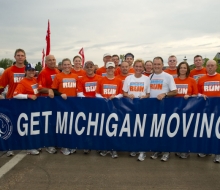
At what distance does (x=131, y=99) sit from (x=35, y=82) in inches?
87.8

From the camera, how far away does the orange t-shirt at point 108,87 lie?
17.0 feet

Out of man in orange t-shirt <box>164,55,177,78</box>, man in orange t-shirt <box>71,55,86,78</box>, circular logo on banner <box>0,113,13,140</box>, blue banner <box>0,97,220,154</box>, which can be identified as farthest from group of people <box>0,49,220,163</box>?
man in orange t-shirt <box>164,55,177,78</box>

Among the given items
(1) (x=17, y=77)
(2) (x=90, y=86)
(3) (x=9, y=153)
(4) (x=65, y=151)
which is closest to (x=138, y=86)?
(2) (x=90, y=86)

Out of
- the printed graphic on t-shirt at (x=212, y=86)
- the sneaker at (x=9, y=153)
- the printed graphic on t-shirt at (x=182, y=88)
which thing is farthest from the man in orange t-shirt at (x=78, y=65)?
the printed graphic on t-shirt at (x=212, y=86)

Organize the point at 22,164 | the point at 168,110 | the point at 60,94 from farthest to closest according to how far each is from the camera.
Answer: the point at 60,94 < the point at 168,110 < the point at 22,164

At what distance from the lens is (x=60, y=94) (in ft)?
17.3

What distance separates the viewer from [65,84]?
5355 mm

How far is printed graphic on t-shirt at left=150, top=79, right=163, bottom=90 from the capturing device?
5008 mm

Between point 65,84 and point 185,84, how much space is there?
263 cm

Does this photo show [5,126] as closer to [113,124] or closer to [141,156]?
[113,124]

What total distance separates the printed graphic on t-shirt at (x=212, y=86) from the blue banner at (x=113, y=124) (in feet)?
1.58

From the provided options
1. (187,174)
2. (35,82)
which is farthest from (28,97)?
(187,174)

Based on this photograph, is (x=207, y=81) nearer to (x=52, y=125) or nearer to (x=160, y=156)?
(x=160, y=156)

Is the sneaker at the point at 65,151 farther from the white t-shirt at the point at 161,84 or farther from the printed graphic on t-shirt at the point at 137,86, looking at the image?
the white t-shirt at the point at 161,84
